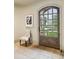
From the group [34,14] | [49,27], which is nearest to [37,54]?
[49,27]

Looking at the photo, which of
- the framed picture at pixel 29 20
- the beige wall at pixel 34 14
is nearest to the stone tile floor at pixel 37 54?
the beige wall at pixel 34 14

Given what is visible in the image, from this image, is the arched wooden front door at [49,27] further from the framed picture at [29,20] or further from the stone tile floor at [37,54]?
the stone tile floor at [37,54]

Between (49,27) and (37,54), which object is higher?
(49,27)

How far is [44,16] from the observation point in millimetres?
5324

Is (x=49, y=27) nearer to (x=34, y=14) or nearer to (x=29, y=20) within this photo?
(x=34, y=14)

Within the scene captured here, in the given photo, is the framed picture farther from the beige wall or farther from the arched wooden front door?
the arched wooden front door

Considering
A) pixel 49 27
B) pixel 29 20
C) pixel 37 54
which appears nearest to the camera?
pixel 37 54

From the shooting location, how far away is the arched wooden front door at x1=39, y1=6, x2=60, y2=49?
16.0 feet

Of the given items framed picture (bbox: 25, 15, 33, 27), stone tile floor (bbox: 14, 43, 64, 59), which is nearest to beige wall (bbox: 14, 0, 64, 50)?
framed picture (bbox: 25, 15, 33, 27)

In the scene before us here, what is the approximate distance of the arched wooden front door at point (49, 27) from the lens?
489cm

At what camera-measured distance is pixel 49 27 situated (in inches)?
202
